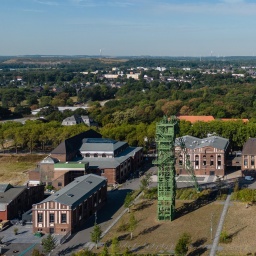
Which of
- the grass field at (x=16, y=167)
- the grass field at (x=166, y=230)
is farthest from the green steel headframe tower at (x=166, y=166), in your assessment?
the grass field at (x=16, y=167)

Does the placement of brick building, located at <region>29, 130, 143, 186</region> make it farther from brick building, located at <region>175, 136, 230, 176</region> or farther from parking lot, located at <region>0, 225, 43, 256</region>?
parking lot, located at <region>0, 225, 43, 256</region>

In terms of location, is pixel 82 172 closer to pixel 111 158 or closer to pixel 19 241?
pixel 111 158

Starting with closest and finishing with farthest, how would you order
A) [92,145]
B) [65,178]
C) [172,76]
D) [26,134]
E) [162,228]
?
[162,228] < [65,178] < [92,145] < [26,134] < [172,76]

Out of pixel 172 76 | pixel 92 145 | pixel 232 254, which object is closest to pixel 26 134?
pixel 92 145

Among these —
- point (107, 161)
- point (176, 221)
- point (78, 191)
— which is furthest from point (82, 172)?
point (176, 221)

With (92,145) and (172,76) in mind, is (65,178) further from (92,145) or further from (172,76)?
(172,76)

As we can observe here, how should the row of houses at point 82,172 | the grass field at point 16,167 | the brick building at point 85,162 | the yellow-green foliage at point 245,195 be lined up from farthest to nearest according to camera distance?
the grass field at point 16,167 < the brick building at point 85,162 < the yellow-green foliage at point 245,195 < the row of houses at point 82,172

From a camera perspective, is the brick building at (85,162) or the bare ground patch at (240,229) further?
the brick building at (85,162)

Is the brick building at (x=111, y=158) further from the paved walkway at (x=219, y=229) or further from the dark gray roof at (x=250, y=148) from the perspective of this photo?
the paved walkway at (x=219, y=229)
